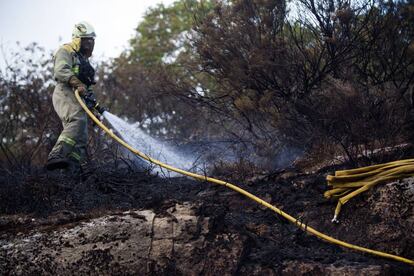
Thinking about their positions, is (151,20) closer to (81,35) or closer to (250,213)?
(81,35)

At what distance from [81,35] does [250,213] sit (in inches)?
125

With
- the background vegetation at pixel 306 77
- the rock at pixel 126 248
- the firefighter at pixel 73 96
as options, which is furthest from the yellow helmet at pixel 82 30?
the rock at pixel 126 248

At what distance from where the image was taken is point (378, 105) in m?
6.21

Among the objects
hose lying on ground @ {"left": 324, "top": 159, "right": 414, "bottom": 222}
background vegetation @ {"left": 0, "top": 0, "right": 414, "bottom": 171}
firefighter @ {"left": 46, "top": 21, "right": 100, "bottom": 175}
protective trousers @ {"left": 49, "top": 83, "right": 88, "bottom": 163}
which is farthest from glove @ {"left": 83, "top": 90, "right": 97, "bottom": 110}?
hose lying on ground @ {"left": 324, "top": 159, "right": 414, "bottom": 222}

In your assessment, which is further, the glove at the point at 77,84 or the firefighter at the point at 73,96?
the glove at the point at 77,84

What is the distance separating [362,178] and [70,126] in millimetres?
3380

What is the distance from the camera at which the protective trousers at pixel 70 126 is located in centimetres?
688

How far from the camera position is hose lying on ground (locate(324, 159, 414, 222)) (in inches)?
202

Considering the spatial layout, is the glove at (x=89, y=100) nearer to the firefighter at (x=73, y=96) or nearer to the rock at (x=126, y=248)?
the firefighter at (x=73, y=96)

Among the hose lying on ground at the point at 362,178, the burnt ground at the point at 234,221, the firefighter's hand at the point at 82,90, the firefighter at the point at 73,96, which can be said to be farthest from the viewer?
the firefighter's hand at the point at 82,90

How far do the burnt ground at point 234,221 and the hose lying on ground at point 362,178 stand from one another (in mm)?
91

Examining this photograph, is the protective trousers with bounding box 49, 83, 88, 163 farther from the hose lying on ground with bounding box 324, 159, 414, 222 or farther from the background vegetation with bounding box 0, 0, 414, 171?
the hose lying on ground with bounding box 324, 159, 414, 222

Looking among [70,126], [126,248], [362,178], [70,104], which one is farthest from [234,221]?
[70,104]

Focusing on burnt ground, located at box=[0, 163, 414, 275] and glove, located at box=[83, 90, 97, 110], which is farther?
glove, located at box=[83, 90, 97, 110]
